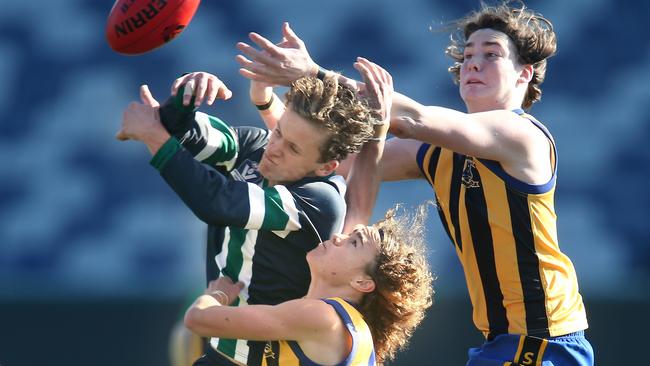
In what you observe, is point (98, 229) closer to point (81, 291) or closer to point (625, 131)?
point (81, 291)

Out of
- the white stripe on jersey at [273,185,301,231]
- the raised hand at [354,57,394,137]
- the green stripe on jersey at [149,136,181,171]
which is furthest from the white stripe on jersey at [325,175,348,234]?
the green stripe on jersey at [149,136,181,171]

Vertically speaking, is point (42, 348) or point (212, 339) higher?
point (212, 339)

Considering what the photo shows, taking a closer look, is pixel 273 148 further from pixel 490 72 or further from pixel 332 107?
pixel 490 72

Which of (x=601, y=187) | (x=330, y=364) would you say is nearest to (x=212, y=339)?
(x=330, y=364)

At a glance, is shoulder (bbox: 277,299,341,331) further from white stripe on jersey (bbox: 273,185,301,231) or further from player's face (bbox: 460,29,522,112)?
player's face (bbox: 460,29,522,112)

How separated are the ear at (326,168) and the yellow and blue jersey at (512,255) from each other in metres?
0.58

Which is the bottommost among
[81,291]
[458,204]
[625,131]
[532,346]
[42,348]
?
[42,348]

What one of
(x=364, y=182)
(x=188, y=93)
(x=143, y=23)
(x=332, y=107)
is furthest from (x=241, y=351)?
(x=143, y=23)

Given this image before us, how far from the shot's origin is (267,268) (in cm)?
360

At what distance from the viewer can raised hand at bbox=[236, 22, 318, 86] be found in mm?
3188

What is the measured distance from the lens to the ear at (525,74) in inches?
166

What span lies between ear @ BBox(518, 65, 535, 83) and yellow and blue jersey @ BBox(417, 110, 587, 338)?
412 mm

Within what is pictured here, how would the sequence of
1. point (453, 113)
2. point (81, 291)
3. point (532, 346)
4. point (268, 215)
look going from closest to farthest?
point (268, 215)
point (453, 113)
point (532, 346)
point (81, 291)

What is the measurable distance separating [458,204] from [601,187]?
3.24 m
